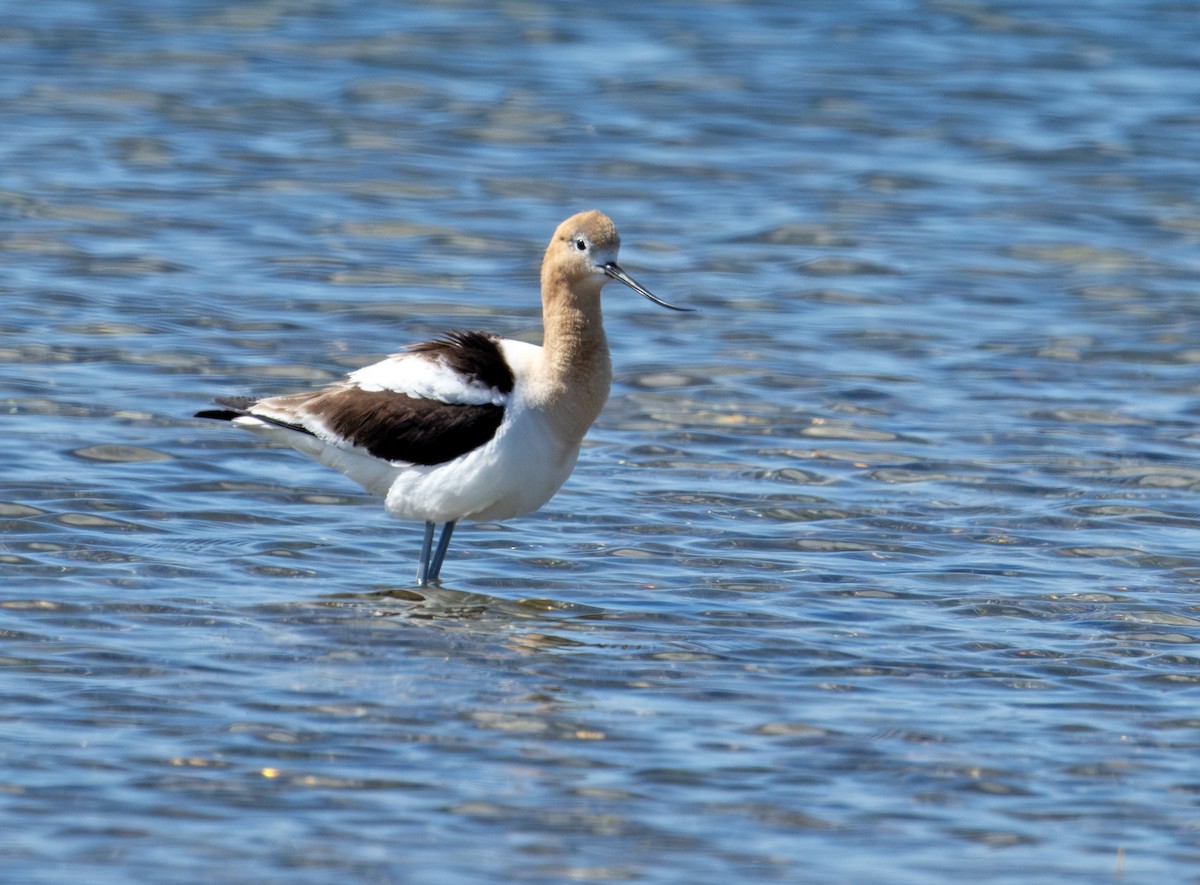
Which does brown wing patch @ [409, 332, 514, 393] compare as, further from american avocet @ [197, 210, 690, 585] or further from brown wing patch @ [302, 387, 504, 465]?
brown wing patch @ [302, 387, 504, 465]

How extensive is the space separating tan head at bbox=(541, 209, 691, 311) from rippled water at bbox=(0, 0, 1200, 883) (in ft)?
4.05

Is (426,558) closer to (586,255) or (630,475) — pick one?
(586,255)

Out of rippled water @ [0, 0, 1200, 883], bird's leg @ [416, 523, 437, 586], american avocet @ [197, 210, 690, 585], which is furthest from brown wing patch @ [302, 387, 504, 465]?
rippled water @ [0, 0, 1200, 883]

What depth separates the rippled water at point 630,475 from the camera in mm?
6230

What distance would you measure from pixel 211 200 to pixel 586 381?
7.39 m

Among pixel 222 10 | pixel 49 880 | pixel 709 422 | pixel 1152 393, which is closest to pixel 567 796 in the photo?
pixel 49 880

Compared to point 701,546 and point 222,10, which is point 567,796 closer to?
point 701,546

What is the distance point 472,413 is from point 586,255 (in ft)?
2.74

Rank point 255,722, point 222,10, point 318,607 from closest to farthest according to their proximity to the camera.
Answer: point 255,722 → point 318,607 → point 222,10

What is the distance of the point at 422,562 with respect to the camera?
8445mm

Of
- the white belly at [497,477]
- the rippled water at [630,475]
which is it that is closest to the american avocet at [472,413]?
the white belly at [497,477]

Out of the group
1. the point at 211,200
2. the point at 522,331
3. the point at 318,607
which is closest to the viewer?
the point at 318,607

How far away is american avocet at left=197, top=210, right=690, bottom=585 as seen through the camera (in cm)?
808

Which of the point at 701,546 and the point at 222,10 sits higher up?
the point at 222,10
